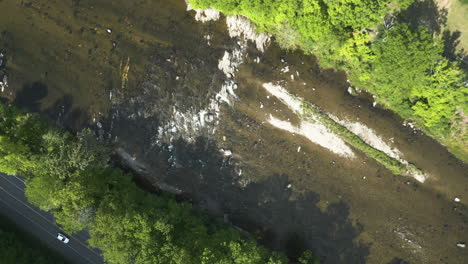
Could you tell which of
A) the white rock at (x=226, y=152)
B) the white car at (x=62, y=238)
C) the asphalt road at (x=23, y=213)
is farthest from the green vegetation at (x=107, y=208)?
the white rock at (x=226, y=152)

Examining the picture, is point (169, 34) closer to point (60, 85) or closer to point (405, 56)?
point (60, 85)

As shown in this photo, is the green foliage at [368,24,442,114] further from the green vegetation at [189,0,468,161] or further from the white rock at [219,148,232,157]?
the white rock at [219,148,232,157]

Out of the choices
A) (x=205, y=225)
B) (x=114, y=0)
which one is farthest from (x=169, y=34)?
(x=205, y=225)

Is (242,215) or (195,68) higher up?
(195,68)

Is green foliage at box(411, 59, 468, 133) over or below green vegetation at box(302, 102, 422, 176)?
over

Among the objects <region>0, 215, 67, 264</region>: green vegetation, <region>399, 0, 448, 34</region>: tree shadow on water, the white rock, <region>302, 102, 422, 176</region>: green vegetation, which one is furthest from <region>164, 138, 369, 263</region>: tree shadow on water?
<region>399, 0, 448, 34</region>: tree shadow on water

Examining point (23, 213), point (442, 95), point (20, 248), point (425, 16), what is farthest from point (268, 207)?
point (23, 213)
